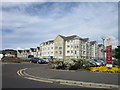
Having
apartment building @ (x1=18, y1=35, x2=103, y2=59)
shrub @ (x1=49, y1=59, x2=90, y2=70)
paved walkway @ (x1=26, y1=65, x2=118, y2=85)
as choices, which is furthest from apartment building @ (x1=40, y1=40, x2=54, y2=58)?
paved walkway @ (x1=26, y1=65, x2=118, y2=85)

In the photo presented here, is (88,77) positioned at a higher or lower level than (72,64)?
lower

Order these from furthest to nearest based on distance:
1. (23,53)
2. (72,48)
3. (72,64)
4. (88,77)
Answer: (23,53) → (72,48) → (72,64) → (88,77)

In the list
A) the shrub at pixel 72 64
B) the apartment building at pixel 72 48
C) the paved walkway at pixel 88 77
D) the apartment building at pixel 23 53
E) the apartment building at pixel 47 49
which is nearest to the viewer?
the paved walkway at pixel 88 77

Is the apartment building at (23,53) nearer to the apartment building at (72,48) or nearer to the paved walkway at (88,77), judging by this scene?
the apartment building at (72,48)

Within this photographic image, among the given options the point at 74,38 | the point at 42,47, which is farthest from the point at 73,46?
the point at 42,47

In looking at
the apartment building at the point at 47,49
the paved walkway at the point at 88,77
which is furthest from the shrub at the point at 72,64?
the apartment building at the point at 47,49

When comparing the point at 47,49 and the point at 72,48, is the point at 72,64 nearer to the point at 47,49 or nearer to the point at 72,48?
the point at 72,48

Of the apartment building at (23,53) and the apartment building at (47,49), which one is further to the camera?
the apartment building at (23,53)

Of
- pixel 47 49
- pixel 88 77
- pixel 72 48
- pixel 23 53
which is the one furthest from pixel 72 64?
pixel 23 53

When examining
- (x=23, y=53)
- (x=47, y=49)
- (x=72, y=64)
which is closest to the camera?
(x=72, y=64)

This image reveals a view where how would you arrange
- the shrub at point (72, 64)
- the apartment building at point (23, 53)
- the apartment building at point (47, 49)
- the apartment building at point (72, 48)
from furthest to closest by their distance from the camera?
1. the apartment building at point (23, 53)
2. the apartment building at point (47, 49)
3. the apartment building at point (72, 48)
4. the shrub at point (72, 64)

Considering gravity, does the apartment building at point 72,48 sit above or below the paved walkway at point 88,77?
above

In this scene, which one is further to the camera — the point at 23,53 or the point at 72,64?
the point at 23,53

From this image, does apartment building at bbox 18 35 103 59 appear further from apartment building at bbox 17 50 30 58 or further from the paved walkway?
the paved walkway
